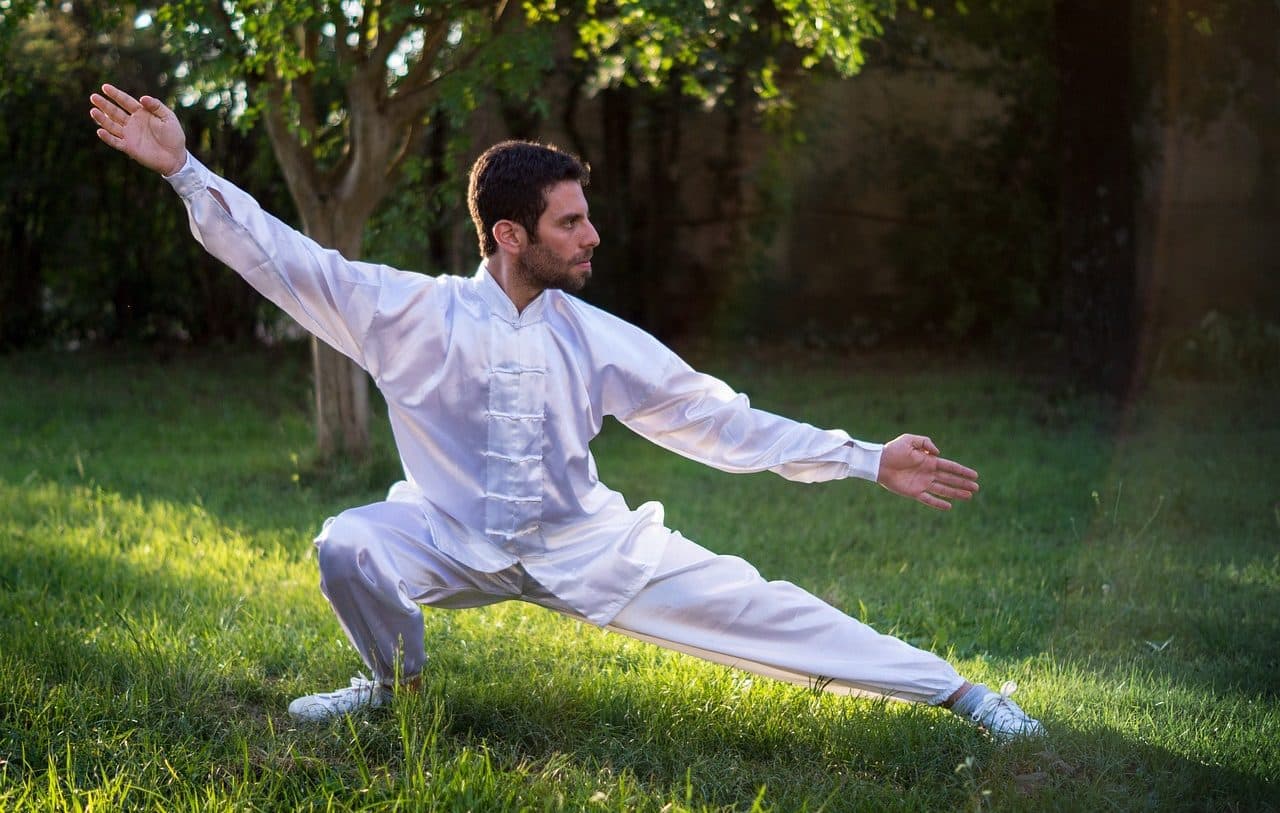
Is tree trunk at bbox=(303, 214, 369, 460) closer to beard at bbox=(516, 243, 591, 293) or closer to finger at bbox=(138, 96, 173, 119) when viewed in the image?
beard at bbox=(516, 243, 591, 293)

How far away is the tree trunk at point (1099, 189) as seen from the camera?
11.9m

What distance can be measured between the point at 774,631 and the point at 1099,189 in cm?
905

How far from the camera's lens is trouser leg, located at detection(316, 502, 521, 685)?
3.91 m

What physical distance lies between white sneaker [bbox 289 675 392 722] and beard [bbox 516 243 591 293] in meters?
1.31

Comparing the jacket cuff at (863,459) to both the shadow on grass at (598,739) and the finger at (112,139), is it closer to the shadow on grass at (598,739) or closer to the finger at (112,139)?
the shadow on grass at (598,739)

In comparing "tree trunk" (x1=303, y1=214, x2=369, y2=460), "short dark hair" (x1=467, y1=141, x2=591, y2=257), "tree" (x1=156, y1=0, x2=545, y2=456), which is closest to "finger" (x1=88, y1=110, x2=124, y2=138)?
"short dark hair" (x1=467, y1=141, x2=591, y2=257)

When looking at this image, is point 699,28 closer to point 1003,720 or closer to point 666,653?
point 666,653

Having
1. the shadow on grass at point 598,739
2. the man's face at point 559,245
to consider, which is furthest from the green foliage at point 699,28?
the shadow on grass at point 598,739

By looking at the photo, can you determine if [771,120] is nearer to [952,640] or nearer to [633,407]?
[952,640]

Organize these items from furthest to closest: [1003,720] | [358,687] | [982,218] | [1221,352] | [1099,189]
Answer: [982,218] < [1221,352] < [1099,189] < [358,687] < [1003,720]

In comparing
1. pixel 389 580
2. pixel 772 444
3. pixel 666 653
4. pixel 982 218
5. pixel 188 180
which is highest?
pixel 188 180

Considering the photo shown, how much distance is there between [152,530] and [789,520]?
3.33m

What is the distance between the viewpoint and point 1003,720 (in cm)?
408

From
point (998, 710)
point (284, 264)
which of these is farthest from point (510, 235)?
point (998, 710)
